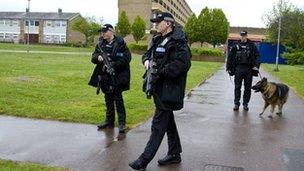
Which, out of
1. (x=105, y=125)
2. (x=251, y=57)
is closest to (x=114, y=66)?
(x=105, y=125)

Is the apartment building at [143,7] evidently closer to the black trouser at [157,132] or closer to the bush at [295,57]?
the bush at [295,57]

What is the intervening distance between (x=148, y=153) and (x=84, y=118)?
3.47 meters

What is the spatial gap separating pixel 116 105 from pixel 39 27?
95.9m

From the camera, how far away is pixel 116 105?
8328 millimetres

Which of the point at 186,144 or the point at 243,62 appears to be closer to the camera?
the point at 186,144

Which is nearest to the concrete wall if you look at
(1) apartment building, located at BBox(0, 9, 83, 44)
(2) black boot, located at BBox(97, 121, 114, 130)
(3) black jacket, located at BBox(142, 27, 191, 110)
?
(1) apartment building, located at BBox(0, 9, 83, 44)

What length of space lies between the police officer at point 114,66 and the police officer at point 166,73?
176cm

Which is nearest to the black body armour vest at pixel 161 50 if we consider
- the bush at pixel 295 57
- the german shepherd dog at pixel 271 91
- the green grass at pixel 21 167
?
the green grass at pixel 21 167

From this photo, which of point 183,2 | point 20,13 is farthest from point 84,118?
point 183,2

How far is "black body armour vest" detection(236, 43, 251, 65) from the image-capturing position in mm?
11461

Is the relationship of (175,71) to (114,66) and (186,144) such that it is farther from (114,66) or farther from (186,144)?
(114,66)

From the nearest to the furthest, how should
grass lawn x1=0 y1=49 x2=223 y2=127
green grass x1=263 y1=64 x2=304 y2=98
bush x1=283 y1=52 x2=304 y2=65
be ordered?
grass lawn x1=0 y1=49 x2=223 y2=127, green grass x1=263 y1=64 x2=304 y2=98, bush x1=283 y1=52 x2=304 y2=65

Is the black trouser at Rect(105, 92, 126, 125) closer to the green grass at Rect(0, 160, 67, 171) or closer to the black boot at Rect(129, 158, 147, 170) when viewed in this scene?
the black boot at Rect(129, 158, 147, 170)

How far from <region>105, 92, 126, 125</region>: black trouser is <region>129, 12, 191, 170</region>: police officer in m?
2.11
